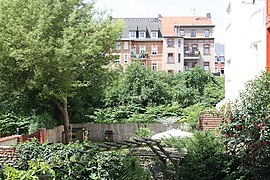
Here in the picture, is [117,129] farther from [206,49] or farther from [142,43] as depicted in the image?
[206,49]

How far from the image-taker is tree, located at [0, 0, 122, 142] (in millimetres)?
21938

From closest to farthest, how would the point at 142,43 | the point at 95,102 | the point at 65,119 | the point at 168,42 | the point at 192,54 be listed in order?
1. the point at 65,119
2. the point at 95,102
3. the point at 142,43
4. the point at 168,42
5. the point at 192,54

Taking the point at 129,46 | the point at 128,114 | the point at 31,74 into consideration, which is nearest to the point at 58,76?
the point at 31,74

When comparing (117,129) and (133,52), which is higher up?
(133,52)

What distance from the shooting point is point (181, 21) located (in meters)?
54.9

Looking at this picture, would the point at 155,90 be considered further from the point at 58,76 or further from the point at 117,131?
the point at 58,76

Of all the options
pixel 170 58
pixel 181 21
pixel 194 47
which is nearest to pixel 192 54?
pixel 194 47

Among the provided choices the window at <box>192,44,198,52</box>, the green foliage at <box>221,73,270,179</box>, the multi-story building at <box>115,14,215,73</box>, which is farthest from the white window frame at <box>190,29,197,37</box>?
the green foliage at <box>221,73,270,179</box>

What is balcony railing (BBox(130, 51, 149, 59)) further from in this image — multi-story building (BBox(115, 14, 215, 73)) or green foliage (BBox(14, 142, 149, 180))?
green foliage (BBox(14, 142, 149, 180))

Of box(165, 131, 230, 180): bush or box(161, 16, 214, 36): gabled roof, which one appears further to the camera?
box(161, 16, 214, 36): gabled roof

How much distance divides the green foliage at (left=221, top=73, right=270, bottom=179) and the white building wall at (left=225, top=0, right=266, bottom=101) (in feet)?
7.20

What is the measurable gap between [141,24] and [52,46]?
31.1m

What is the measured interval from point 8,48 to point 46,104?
5.32m

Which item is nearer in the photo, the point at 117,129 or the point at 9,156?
the point at 9,156
